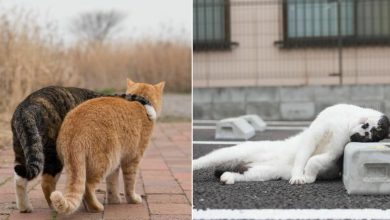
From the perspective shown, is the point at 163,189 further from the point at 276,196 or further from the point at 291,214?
the point at 291,214

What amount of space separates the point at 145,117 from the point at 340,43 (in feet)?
20.8

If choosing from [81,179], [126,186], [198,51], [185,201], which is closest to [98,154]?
[81,179]

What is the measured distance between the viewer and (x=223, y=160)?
4094 millimetres

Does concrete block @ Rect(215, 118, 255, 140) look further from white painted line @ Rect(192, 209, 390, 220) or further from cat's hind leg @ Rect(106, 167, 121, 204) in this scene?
white painted line @ Rect(192, 209, 390, 220)

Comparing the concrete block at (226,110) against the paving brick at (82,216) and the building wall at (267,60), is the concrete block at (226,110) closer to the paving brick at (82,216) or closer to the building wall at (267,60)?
the building wall at (267,60)

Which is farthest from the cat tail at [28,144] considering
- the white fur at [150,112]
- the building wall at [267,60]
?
the building wall at [267,60]

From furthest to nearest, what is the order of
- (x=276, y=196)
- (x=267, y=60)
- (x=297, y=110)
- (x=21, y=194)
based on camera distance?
(x=267, y=60)
(x=297, y=110)
(x=276, y=196)
(x=21, y=194)

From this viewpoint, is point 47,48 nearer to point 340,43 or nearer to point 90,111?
point 340,43

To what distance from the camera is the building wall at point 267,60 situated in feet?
30.9

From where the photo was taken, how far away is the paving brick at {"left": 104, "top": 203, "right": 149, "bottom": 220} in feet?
10.9

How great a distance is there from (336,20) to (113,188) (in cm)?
683

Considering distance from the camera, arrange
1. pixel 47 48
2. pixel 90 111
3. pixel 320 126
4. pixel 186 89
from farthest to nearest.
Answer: pixel 186 89 → pixel 47 48 → pixel 320 126 → pixel 90 111

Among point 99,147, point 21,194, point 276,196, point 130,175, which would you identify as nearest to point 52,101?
point 99,147

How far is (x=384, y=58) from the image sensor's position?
9336mm
